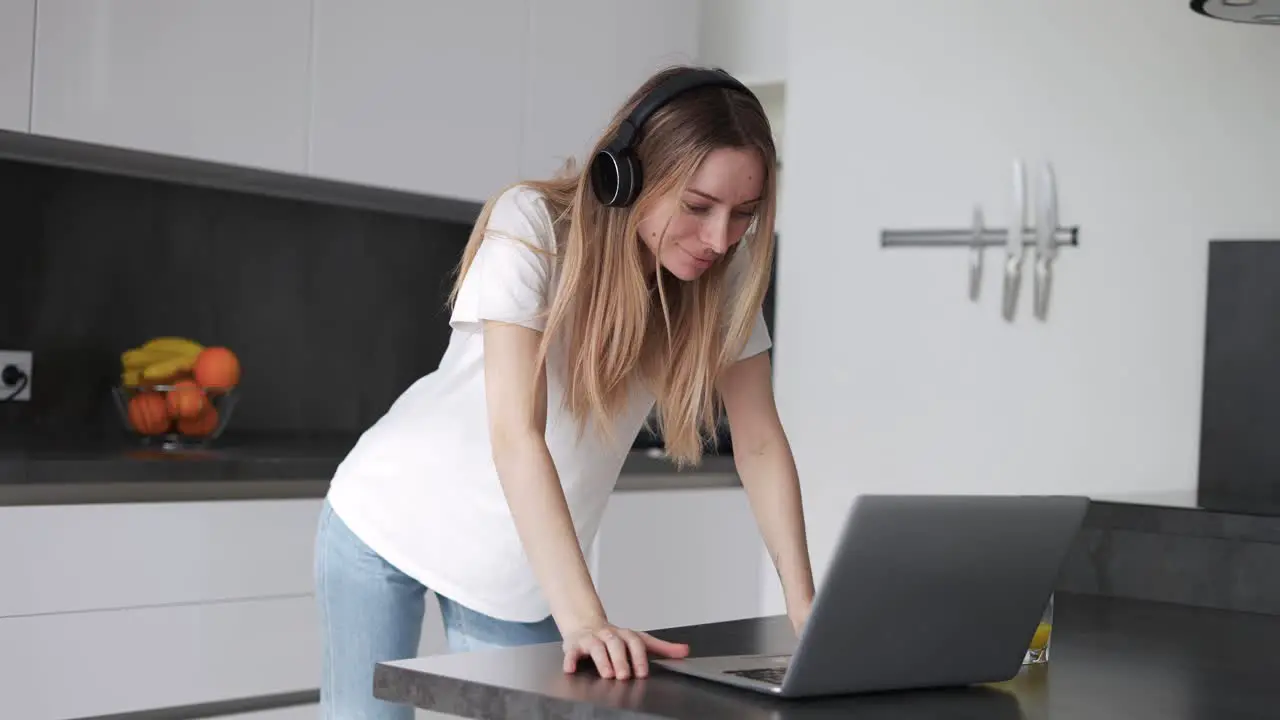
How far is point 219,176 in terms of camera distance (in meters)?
3.02

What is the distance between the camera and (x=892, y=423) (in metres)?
3.69

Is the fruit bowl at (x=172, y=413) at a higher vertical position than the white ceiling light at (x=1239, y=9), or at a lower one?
lower

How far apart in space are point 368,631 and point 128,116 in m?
1.38

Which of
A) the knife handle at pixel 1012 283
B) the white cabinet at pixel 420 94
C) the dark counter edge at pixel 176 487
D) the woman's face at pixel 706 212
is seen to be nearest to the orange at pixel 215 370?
the dark counter edge at pixel 176 487

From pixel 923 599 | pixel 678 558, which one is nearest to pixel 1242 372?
pixel 678 558

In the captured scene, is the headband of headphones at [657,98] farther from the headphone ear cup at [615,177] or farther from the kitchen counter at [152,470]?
the kitchen counter at [152,470]

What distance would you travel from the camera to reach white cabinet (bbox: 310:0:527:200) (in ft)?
10.1

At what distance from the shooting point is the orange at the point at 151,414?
9.42 feet

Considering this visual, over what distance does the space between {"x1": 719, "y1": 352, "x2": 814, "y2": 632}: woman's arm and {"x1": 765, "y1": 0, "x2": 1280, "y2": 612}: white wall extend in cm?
188

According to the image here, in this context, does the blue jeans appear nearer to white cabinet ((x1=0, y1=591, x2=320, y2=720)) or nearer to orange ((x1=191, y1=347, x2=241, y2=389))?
white cabinet ((x1=0, y1=591, x2=320, y2=720))

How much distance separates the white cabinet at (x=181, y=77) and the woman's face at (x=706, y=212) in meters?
1.51

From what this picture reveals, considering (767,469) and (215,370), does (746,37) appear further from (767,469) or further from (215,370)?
(767,469)

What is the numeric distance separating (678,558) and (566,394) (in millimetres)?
1844

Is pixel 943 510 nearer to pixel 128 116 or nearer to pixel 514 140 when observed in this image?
pixel 128 116
